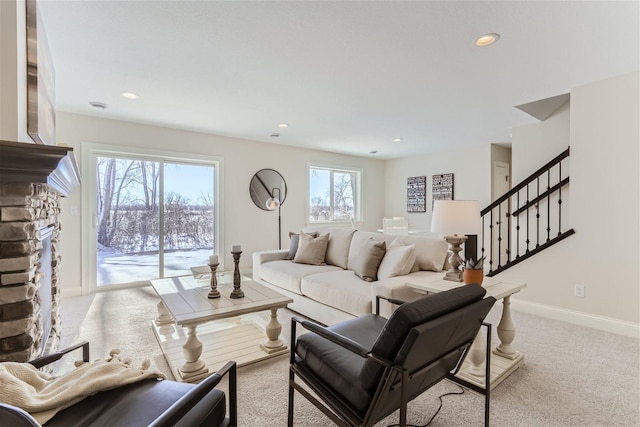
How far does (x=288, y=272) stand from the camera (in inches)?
133

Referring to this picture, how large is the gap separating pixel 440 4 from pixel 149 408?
7.97 ft

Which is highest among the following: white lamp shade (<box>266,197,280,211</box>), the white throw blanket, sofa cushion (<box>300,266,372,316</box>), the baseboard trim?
white lamp shade (<box>266,197,280,211</box>)

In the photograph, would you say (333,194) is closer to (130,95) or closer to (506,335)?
(130,95)

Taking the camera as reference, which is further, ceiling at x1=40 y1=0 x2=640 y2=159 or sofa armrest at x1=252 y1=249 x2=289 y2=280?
sofa armrest at x1=252 y1=249 x2=289 y2=280

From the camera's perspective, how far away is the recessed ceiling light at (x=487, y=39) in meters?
2.12

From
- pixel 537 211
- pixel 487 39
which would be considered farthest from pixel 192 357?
pixel 537 211

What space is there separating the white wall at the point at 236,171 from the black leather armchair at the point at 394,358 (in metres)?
3.82

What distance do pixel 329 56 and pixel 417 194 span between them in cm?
473

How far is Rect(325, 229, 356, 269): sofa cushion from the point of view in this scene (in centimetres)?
357

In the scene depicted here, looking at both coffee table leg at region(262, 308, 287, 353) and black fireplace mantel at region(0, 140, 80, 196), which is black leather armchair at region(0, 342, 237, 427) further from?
coffee table leg at region(262, 308, 287, 353)

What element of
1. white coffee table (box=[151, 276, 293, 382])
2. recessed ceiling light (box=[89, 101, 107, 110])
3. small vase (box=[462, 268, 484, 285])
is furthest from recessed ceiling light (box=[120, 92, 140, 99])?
small vase (box=[462, 268, 484, 285])

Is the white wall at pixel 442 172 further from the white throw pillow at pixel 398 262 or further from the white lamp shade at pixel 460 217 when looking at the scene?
the white lamp shade at pixel 460 217

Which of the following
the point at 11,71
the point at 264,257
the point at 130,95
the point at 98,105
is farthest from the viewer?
the point at 264,257

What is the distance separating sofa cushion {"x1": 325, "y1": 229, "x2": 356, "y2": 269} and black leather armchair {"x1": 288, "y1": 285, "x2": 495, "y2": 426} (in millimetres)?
2040
